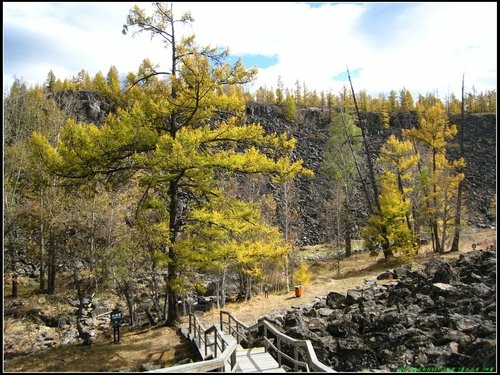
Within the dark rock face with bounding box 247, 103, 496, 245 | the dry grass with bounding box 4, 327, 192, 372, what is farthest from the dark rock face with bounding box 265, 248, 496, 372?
the dark rock face with bounding box 247, 103, 496, 245

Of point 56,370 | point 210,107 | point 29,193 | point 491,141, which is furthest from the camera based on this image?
point 491,141

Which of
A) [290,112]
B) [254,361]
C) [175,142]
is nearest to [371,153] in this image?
[290,112]

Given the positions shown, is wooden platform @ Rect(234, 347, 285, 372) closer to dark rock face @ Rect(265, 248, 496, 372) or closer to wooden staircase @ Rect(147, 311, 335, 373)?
wooden staircase @ Rect(147, 311, 335, 373)

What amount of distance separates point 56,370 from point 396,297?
10818 mm

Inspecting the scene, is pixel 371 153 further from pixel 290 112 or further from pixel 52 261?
pixel 52 261

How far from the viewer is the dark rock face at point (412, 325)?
28.2 ft

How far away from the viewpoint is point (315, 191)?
6109 centimetres

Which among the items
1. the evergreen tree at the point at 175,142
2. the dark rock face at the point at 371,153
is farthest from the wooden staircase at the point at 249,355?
the dark rock face at the point at 371,153

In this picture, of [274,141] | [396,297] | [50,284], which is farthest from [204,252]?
[50,284]

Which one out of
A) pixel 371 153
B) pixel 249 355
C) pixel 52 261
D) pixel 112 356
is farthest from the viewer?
pixel 371 153

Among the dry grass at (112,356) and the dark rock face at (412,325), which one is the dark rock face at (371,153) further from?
the dry grass at (112,356)

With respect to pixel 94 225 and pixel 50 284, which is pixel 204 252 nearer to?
pixel 94 225

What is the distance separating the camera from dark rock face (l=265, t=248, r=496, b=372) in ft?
28.2

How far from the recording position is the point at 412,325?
1080 centimetres
